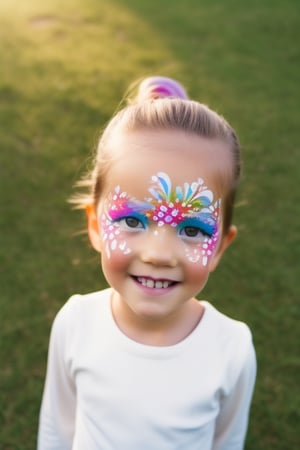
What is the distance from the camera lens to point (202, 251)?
1544 millimetres

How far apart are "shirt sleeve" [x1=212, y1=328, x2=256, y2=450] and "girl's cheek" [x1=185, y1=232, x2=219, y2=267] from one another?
0.34 metres

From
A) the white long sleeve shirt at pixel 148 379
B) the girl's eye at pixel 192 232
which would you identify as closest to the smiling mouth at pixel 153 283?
the girl's eye at pixel 192 232

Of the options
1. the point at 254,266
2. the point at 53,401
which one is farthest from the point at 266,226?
the point at 53,401

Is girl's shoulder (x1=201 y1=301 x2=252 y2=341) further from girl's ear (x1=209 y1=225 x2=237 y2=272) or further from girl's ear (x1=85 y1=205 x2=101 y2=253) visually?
girl's ear (x1=85 y1=205 x2=101 y2=253)

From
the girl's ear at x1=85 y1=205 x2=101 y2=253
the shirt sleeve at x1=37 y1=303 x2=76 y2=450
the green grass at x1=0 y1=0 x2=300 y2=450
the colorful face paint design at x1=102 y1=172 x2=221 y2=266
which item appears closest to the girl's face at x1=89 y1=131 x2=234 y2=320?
the colorful face paint design at x1=102 y1=172 x2=221 y2=266

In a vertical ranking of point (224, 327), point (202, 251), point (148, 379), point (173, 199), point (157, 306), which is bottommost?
point (148, 379)

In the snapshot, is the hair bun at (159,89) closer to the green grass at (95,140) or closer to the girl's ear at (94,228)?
the girl's ear at (94,228)

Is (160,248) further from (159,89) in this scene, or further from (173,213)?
(159,89)

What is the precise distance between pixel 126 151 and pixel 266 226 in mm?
2535

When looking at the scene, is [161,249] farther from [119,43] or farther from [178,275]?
[119,43]

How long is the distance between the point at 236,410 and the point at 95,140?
2858 mm

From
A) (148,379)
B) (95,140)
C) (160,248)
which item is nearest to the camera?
(160,248)

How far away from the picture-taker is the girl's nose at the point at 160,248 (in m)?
1.46

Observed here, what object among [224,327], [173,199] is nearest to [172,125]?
[173,199]
